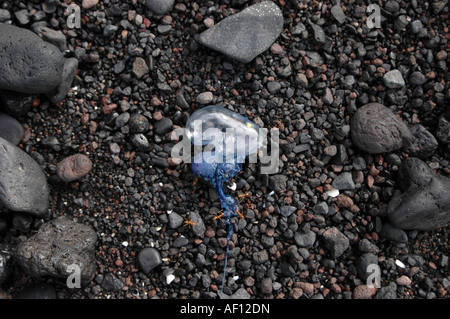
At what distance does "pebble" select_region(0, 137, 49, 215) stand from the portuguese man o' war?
1095 millimetres

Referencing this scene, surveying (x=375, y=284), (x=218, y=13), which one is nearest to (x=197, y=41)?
(x=218, y=13)

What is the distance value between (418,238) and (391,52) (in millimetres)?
1451

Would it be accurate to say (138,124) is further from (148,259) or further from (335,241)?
(335,241)

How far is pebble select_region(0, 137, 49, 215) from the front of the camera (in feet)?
9.62

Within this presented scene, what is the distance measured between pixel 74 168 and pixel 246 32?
1.62 meters

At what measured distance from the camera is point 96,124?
10.6ft

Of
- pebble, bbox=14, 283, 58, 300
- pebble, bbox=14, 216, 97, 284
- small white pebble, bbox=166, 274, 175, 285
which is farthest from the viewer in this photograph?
small white pebble, bbox=166, 274, 175, 285

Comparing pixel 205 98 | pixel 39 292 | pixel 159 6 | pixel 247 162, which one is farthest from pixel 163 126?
pixel 39 292

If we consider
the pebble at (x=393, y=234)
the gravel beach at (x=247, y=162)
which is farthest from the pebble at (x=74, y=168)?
the pebble at (x=393, y=234)

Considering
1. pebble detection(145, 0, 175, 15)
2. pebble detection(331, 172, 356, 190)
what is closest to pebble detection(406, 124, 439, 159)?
pebble detection(331, 172, 356, 190)

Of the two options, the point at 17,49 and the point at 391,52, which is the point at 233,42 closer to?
the point at 391,52

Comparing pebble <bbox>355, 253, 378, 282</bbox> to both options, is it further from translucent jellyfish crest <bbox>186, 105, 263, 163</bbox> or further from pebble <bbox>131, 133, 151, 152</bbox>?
pebble <bbox>131, 133, 151, 152</bbox>

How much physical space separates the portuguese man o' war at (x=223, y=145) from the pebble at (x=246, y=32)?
0.45 meters

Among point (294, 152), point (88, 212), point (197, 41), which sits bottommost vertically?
point (88, 212)
